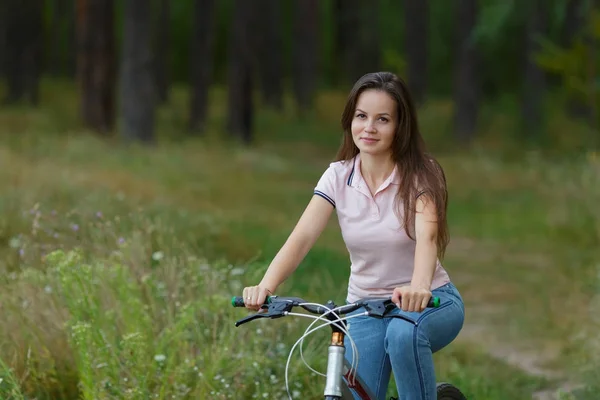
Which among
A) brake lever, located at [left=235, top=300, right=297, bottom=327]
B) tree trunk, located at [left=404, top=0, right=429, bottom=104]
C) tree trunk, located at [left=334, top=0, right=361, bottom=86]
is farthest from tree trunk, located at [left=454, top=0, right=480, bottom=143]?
brake lever, located at [left=235, top=300, right=297, bottom=327]

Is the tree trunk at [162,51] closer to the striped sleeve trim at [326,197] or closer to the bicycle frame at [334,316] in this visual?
the striped sleeve trim at [326,197]

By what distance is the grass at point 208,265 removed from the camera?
5.23 meters

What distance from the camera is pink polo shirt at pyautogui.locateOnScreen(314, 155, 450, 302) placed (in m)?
3.91

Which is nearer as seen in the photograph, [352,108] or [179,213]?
[352,108]

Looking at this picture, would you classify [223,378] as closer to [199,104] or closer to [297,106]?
[199,104]

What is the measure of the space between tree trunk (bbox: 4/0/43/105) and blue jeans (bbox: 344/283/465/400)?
25.2 meters

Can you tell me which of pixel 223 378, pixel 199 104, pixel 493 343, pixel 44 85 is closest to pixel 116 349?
pixel 223 378

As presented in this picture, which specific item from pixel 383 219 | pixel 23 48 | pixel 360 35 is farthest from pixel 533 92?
pixel 383 219

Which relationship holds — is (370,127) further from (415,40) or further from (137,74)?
(415,40)

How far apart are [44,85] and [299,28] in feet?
25.5

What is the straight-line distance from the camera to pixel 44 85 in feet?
108

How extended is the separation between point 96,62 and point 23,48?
7.91 metres

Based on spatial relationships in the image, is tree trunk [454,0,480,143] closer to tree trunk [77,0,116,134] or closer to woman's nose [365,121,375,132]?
tree trunk [77,0,116,134]

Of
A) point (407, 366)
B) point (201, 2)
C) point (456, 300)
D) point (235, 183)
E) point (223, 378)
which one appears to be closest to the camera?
point (407, 366)
